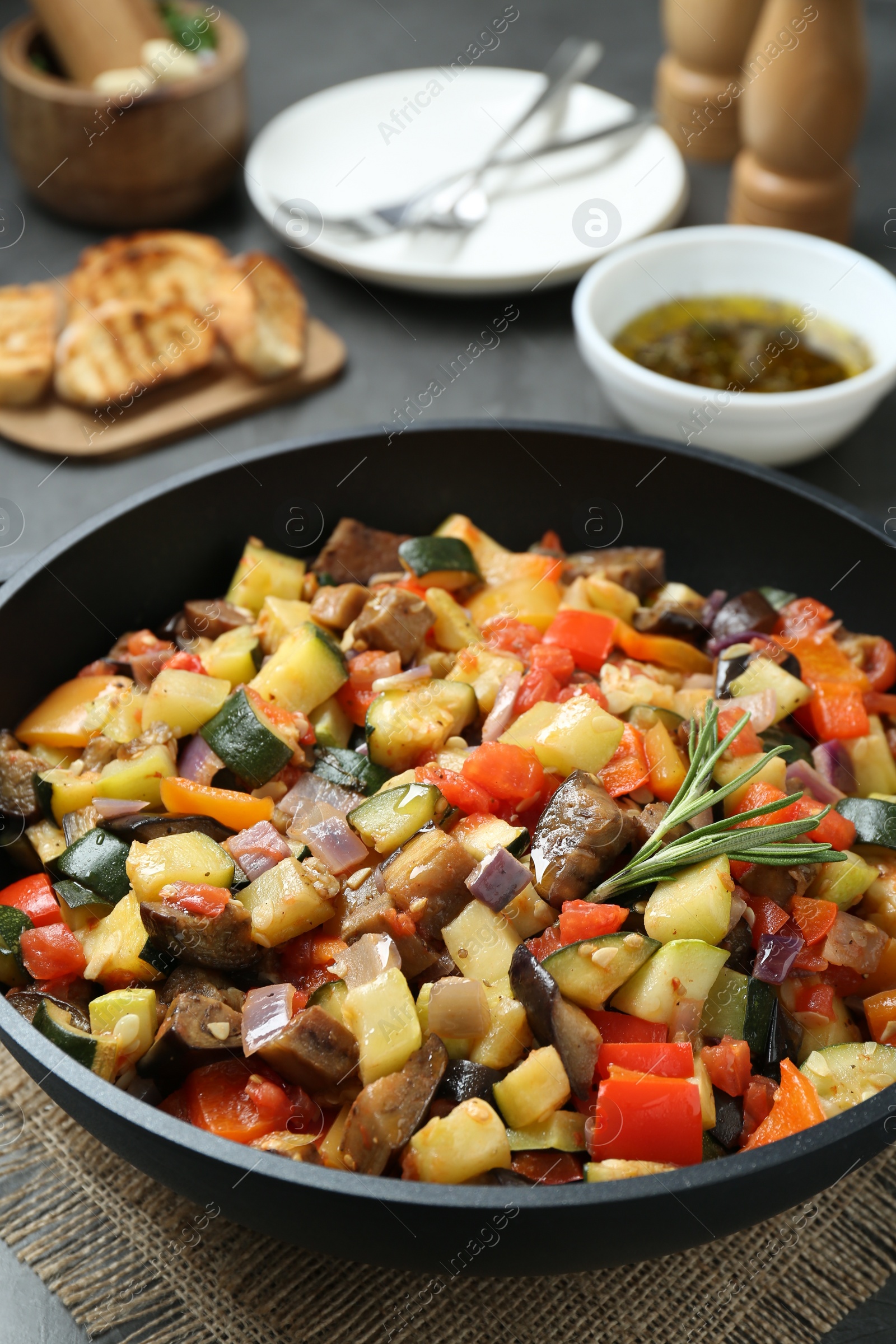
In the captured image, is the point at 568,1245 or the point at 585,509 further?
the point at 585,509

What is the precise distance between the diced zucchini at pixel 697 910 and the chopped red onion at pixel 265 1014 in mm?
673

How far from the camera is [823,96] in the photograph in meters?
4.15

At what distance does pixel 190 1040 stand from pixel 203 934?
0.19 m

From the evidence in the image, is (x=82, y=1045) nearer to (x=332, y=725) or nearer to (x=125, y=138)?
(x=332, y=725)

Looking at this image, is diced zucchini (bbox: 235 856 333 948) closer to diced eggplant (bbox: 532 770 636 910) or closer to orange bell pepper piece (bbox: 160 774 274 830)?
orange bell pepper piece (bbox: 160 774 274 830)

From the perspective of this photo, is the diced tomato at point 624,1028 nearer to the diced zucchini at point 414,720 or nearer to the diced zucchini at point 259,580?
the diced zucchini at point 414,720

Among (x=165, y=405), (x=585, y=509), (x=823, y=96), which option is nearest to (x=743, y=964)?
(x=585, y=509)

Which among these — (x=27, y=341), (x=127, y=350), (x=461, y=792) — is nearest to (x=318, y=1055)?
(x=461, y=792)

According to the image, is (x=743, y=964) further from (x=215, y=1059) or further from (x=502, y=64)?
(x=502, y=64)

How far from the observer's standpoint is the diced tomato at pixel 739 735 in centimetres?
242

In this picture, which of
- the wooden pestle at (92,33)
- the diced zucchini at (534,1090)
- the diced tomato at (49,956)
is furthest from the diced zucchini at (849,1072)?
the wooden pestle at (92,33)

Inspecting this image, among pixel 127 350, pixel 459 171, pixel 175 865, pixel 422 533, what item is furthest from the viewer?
pixel 459 171

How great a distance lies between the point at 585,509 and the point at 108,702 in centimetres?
140

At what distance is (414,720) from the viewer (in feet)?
8.09
